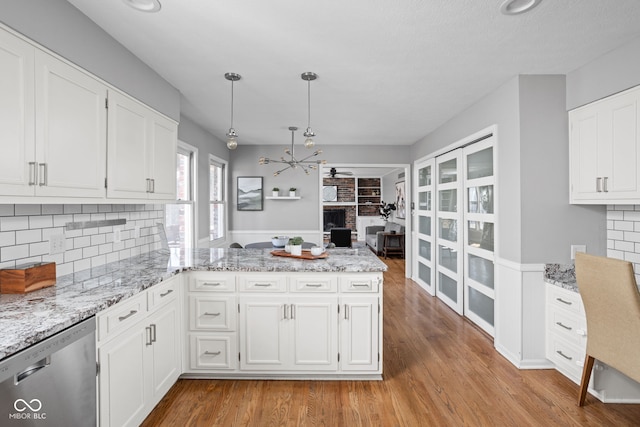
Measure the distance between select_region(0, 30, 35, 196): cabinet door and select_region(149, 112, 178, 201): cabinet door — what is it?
42.7 inches

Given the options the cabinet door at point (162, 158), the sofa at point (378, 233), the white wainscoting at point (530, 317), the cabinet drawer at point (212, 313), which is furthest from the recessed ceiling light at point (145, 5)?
the sofa at point (378, 233)

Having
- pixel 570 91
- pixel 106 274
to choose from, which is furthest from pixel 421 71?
pixel 106 274

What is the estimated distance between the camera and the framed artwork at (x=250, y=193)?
20.3ft

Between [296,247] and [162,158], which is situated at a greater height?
[162,158]

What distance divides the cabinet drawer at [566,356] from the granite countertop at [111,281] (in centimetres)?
153

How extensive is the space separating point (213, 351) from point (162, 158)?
64.8 inches

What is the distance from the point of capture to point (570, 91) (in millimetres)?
2852

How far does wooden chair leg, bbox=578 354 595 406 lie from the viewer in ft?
7.41

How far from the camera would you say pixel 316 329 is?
8.45 ft

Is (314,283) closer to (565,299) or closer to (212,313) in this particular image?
(212,313)

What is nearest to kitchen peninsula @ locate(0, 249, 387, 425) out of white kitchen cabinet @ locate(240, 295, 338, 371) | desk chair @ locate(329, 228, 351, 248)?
white kitchen cabinet @ locate(240, 295, 338, 371)

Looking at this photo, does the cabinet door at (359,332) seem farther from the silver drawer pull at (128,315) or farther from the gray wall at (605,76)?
the gray wall at (605,76)

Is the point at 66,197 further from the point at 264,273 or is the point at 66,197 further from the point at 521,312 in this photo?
the point at 521,312

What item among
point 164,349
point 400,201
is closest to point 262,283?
point 164,349
